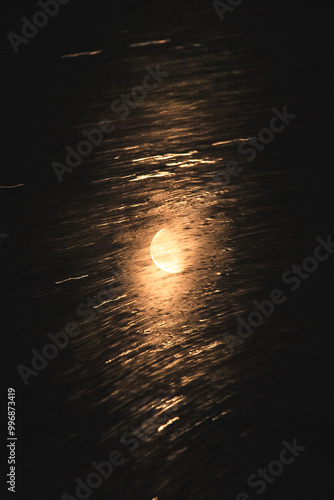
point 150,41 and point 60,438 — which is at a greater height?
point 150,41

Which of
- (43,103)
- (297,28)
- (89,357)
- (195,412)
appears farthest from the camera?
(195,412)

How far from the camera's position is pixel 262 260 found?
225 centimetres

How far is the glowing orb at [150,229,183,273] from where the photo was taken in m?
2.08

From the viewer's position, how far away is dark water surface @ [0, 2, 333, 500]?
1712 millimetres

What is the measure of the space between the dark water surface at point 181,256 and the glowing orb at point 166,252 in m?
0.04

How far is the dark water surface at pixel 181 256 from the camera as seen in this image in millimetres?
1712

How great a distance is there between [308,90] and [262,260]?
70cm

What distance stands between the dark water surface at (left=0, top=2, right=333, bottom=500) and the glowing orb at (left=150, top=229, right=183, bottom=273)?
4 cm

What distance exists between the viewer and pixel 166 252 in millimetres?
2135

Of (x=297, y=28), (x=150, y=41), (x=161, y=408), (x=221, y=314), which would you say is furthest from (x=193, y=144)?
(x=161, y=408)

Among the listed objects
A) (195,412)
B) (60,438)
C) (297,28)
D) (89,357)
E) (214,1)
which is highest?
(214,1)

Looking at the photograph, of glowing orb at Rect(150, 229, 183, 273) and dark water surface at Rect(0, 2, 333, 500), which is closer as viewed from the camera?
dark water surface at Rect(0, 2, 333, 500)

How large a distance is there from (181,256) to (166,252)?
6cm

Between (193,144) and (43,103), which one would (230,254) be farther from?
(43,103)
